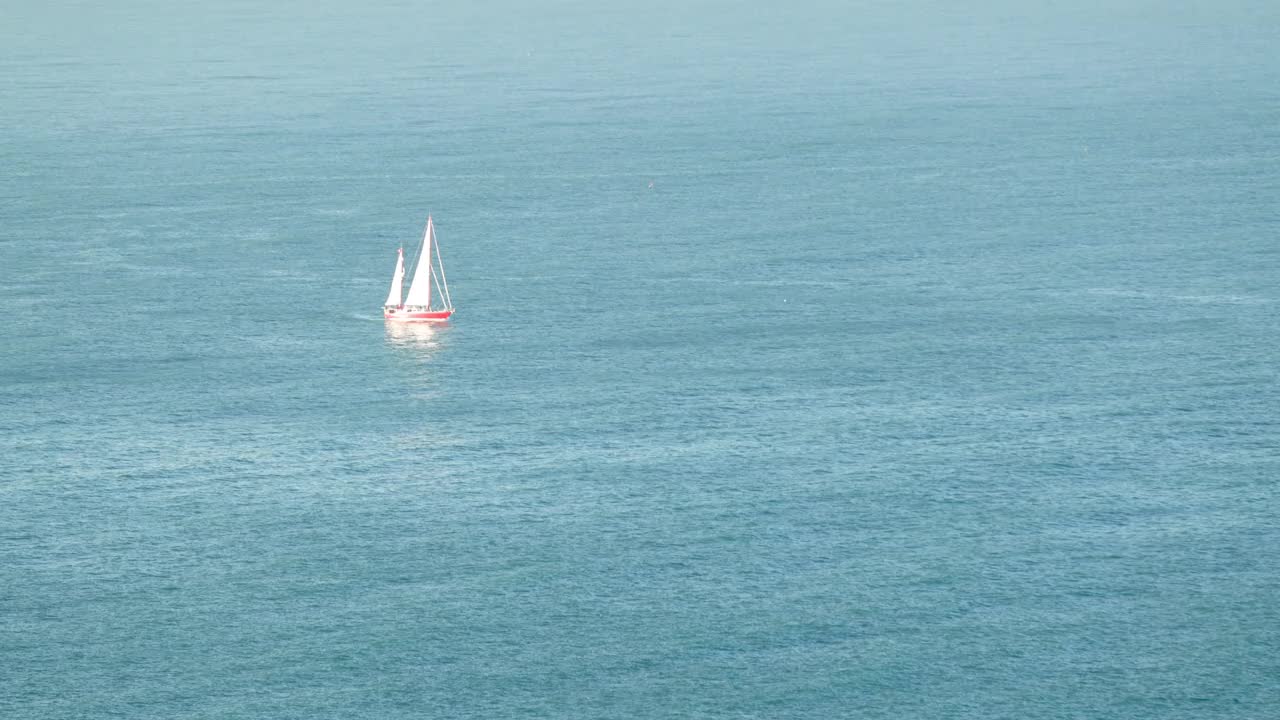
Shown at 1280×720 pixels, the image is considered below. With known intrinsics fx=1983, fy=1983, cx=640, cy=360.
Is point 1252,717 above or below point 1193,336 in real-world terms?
below

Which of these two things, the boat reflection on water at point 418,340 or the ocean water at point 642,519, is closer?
the ocean water at point 642,519

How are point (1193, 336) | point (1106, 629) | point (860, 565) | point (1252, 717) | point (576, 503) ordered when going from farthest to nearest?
point (1193, 336)
point (576, 503)
point (860, 565)
point (1106, 629)
point (1252, 717)

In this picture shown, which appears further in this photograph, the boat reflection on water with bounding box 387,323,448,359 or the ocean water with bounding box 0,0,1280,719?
the boat reflection on water with bounding box 387,323,448,359

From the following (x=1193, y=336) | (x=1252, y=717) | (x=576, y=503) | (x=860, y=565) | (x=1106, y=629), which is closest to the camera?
(x=1252, y=717)

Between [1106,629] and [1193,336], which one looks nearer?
[1106,629]

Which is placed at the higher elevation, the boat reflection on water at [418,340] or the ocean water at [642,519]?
the boat reflection on water at [418,340]

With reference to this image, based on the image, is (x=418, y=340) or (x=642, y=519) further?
(x=418, y=340)

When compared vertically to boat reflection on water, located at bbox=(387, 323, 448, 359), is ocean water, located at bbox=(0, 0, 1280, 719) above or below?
below

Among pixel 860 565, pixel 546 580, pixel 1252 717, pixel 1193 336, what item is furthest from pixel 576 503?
pixel 1193 336

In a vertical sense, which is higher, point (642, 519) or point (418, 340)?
point (418, 340)

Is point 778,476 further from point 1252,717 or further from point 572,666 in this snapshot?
point 1252,717
